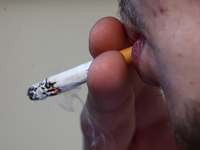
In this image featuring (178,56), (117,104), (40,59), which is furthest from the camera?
(40,59)

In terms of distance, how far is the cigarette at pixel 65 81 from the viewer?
0.97ft

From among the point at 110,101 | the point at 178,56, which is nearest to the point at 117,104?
the point at 110,101

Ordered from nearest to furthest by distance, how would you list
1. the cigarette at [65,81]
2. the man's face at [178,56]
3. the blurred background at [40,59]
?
the man's face at [178,56]
the cigarette at [65,81]
the blurred background at [40,59]

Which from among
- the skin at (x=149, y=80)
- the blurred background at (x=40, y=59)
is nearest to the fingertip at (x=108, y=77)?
the skin at (x=149, y=80)

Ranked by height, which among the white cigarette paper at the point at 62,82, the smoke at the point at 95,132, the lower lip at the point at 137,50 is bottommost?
the smoke at the point at 95,132

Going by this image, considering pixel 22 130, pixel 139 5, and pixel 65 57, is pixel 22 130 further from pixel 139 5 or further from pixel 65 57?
pixel 139 5

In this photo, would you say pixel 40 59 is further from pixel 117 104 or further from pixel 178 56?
pixel 178 56

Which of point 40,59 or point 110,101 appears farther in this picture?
point 40,59

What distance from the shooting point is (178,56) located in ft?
0.64

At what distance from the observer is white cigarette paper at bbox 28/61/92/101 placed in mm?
296

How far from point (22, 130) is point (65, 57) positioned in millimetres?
197

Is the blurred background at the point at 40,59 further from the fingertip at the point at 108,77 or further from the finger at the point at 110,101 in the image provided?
the fingertip at the point at 108,77

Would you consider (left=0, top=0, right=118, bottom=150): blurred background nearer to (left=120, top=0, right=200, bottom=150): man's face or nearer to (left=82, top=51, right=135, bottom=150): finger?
(left=82, top=51, right=135, bottom=150): finger

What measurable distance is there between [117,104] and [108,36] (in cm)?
10
